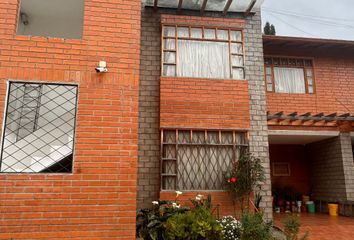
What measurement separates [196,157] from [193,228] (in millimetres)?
2679

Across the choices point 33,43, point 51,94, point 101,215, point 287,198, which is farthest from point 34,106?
point 287,198

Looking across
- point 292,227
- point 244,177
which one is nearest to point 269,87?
point 244,177

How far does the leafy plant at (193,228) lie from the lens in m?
4.51

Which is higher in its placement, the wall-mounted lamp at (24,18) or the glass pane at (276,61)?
the glass pane at (276,61)

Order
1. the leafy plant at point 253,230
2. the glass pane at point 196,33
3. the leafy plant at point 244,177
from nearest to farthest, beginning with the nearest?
the leafy plant at point 253,230 < the leafy plant at point 244,177 < the glass pane at point 196,33

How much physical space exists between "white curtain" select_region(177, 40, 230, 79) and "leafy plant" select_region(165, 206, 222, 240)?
3843mm

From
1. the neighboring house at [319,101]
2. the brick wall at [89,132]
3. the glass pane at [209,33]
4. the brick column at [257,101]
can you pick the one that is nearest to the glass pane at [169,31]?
the glass pane at [209,33]

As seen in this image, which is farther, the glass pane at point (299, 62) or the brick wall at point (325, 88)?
the glass pane at point (299, 62)

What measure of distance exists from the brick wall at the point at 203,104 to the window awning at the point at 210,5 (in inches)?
76.8

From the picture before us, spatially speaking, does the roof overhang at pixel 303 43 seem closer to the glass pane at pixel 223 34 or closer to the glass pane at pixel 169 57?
the glass pane at pixel 223 34

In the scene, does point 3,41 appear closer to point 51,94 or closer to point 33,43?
point 33,43

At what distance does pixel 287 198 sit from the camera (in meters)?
11.6

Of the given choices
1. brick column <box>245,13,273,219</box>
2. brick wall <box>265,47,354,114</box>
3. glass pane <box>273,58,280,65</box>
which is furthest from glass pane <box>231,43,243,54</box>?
glass pane <box>273,58,280,65</box>

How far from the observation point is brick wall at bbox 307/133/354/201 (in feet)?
30.7
